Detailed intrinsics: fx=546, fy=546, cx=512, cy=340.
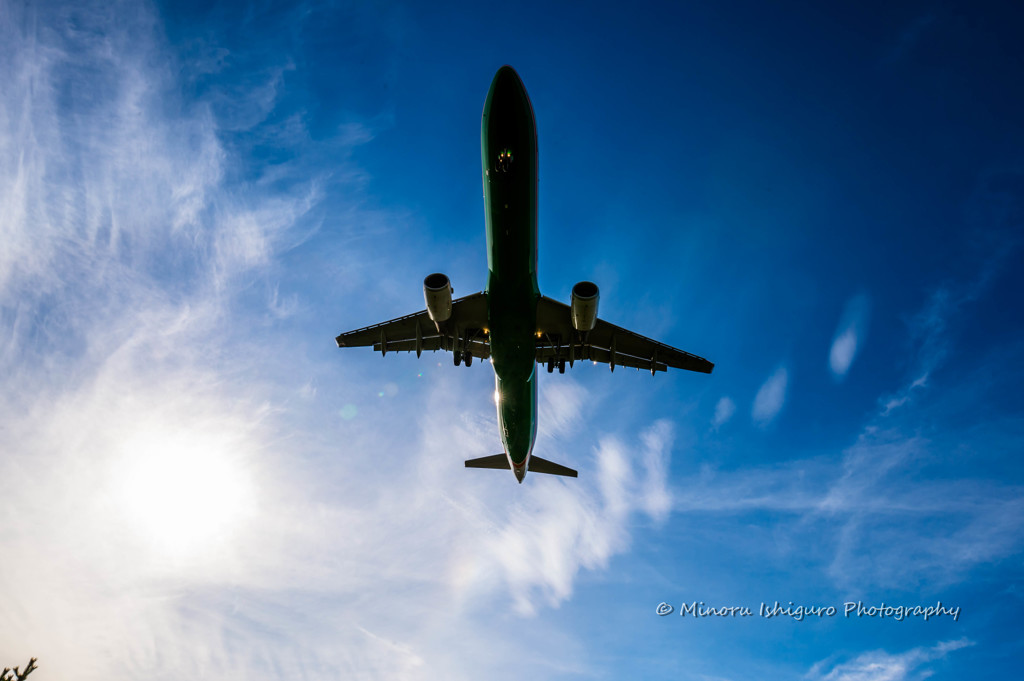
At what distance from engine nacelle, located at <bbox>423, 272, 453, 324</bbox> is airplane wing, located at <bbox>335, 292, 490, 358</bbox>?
2488 mm

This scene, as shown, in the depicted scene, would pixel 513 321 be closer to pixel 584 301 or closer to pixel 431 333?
pixel 584 301

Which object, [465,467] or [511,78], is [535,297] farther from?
[465,467]

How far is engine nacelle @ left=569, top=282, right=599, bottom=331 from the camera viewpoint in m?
21.8

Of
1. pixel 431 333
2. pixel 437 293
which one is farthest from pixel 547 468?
pixel 437 293

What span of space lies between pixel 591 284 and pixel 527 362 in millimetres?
4291

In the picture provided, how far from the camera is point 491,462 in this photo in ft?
103

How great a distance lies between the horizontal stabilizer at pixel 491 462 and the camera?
1224 inches

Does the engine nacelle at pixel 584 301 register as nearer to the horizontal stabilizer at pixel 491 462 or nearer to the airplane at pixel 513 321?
the airplane at pixel 513 321

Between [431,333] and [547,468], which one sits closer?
[431,333]

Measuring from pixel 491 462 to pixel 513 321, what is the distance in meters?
12.3

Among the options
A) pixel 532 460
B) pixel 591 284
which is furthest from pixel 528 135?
pixel 532 460

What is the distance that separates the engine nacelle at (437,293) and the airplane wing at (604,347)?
511cm

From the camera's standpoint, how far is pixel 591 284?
72.4ft

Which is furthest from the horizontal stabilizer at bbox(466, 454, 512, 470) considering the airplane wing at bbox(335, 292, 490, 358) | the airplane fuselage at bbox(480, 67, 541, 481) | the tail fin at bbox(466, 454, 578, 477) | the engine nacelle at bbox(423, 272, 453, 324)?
the engine nacelle at bbox(423, 272, 453, 324)
